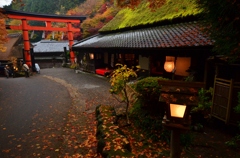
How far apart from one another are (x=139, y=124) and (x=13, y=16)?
2187cm

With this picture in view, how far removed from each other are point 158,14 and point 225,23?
10.2 m

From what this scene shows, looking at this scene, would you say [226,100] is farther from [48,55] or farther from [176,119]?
[48,55]

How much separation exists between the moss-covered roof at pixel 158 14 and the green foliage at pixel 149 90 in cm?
545

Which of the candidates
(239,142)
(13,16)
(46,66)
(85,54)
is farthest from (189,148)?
(46,66)

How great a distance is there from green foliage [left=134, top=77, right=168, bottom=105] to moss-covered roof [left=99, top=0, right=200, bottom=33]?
545cm

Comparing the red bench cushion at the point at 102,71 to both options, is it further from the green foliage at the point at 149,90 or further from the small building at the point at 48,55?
the small building at the point at 48,55

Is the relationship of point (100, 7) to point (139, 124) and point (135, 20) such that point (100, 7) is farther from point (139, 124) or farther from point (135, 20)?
point (139, 124)

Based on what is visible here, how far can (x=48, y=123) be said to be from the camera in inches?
271

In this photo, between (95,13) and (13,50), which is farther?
(95,13)

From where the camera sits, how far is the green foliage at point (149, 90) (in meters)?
5.23

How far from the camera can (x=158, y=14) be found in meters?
13.4

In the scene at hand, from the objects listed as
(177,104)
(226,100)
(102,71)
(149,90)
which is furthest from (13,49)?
(177,104)

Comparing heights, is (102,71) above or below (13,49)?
below

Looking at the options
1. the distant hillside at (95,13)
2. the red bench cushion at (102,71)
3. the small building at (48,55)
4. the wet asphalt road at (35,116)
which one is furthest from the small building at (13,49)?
the wet asphalt road at (35,116)
